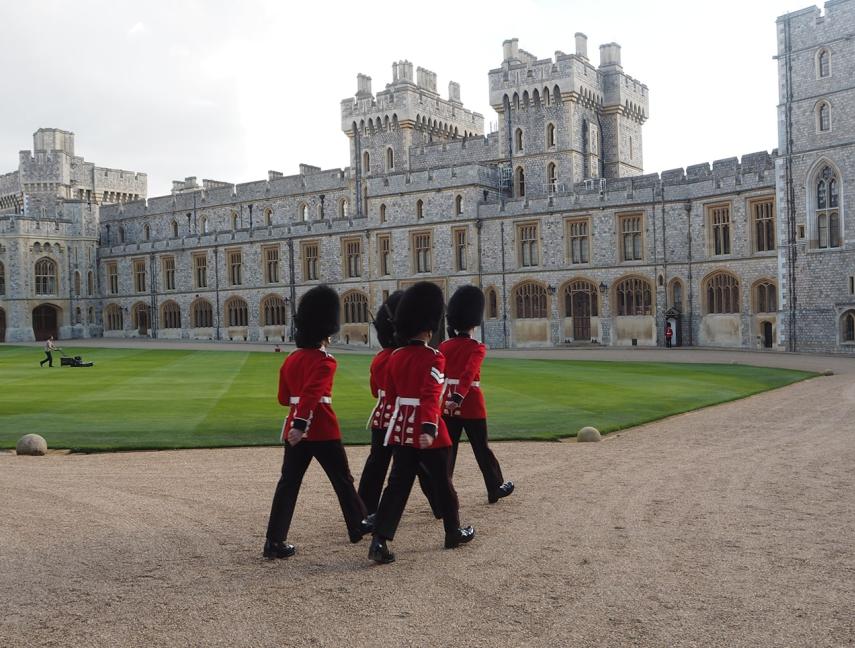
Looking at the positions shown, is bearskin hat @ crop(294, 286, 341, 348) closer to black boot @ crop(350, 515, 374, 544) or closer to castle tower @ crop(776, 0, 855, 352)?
black boot @ crop(350, 515, 374, 544)

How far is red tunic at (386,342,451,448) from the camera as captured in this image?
6918 mm

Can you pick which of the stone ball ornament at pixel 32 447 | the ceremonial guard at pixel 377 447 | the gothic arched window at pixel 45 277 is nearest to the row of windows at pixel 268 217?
the gothic arched window at pixel 45 277

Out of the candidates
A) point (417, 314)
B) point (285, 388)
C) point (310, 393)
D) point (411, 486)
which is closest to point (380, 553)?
point (411, 486)

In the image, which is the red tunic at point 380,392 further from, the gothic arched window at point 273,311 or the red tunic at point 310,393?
the gothic arched window at point 273,311

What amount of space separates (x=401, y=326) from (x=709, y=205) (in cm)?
3090

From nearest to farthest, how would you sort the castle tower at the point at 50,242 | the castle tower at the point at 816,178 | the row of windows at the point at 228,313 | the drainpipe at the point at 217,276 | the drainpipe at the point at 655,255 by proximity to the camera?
the castle tower at the point at 816,178 < the drainpipe at the point at 655,255 < the row of windows at the point at 228,313 < the drainpipe at the point at 217,276 < the castle tower at the point at 50,242

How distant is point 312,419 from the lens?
7.09 metres

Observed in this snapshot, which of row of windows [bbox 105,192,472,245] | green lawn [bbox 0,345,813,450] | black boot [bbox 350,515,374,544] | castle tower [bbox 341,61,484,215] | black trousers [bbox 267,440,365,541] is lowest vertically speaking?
black boot [bbox 350,515,374,544]

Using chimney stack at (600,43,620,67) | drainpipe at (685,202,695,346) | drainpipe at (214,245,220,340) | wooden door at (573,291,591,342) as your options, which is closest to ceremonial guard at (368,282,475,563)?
drainpipe at (685,202,695,346)

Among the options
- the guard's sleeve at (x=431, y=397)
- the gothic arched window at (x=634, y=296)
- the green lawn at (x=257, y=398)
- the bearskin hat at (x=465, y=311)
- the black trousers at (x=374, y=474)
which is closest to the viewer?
the guard's sleeve at (x=431, y=397)

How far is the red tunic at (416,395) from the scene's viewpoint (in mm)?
6918

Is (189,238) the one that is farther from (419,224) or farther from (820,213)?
(820,213)

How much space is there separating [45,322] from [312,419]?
55508 mm

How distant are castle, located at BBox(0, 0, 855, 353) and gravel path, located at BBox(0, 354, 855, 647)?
80.4 feet
